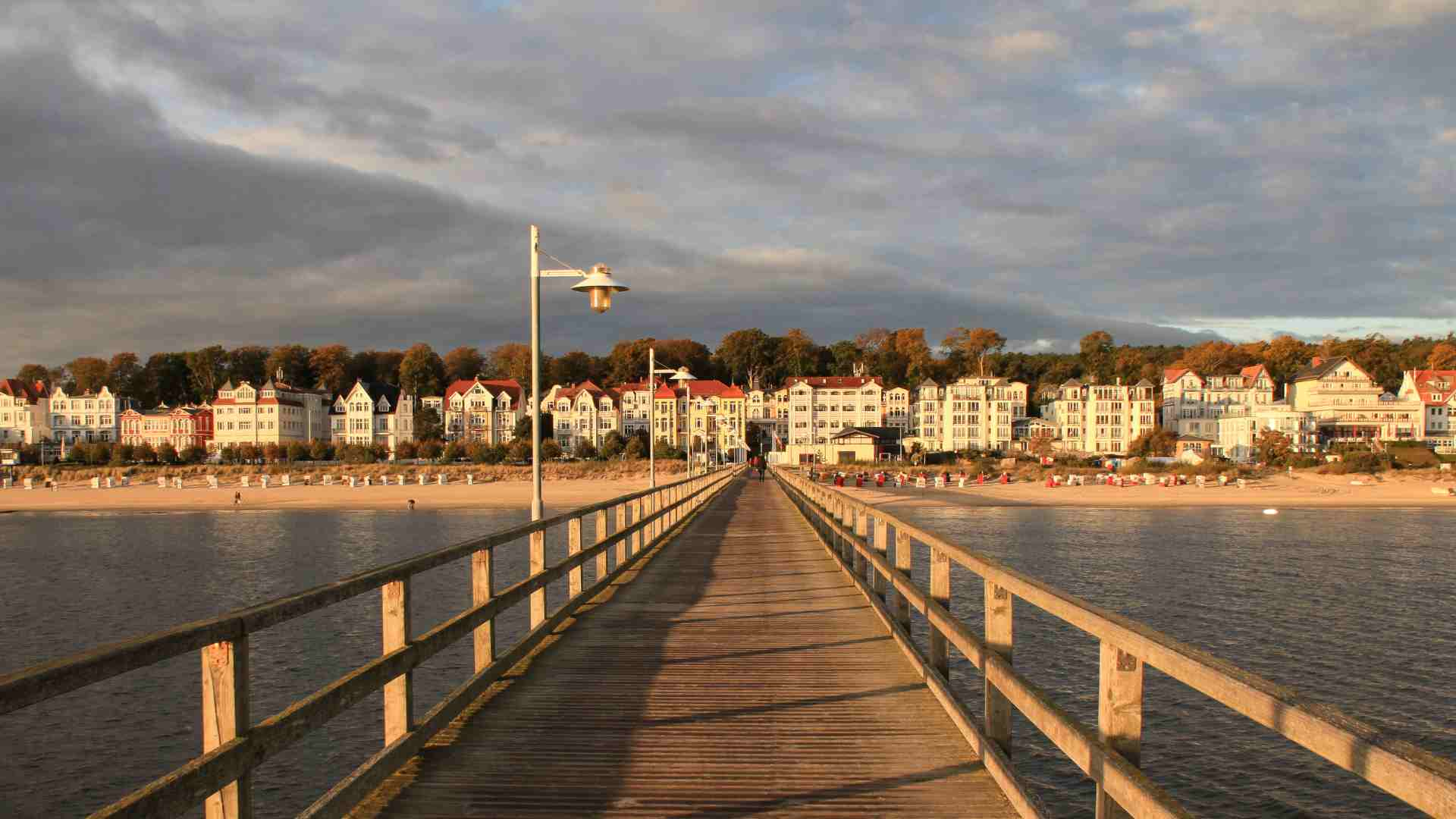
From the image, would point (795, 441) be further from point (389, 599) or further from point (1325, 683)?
point (389, 599)

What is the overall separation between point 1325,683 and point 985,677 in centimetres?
1242

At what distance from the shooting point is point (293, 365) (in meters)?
154

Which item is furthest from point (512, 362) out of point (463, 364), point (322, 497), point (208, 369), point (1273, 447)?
point (1273, 447)

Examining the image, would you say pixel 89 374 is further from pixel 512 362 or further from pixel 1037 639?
pixel 1037 639

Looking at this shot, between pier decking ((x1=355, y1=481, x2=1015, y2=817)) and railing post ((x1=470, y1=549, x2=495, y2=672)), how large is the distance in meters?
0.25

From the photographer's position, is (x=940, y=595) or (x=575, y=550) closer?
(x=940, y=595)

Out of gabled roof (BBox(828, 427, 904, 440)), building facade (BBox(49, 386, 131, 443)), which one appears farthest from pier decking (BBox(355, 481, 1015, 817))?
building facade (BBox(49, 386, 131, 443))

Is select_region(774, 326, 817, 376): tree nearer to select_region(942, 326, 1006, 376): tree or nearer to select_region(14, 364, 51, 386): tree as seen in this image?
select_region(942, 326, 1006, 376): tree

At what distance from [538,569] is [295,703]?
314cm

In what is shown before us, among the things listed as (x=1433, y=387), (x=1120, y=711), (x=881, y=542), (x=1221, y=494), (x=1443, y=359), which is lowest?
(x=1221, y=494)

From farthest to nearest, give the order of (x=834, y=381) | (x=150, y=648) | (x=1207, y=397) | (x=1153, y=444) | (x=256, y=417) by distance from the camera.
Answer: (x=256, y=417)
(x=834, y=381)
(x=1207, y=397)
(x=1153, y=444)
(x=150, y=648)

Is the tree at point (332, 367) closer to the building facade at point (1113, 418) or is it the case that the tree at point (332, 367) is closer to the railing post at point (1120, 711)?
the building facade at point (1113, 418)

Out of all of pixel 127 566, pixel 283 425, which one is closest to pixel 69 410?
pixel 283 425

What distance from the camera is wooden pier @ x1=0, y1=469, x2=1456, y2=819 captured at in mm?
3027
